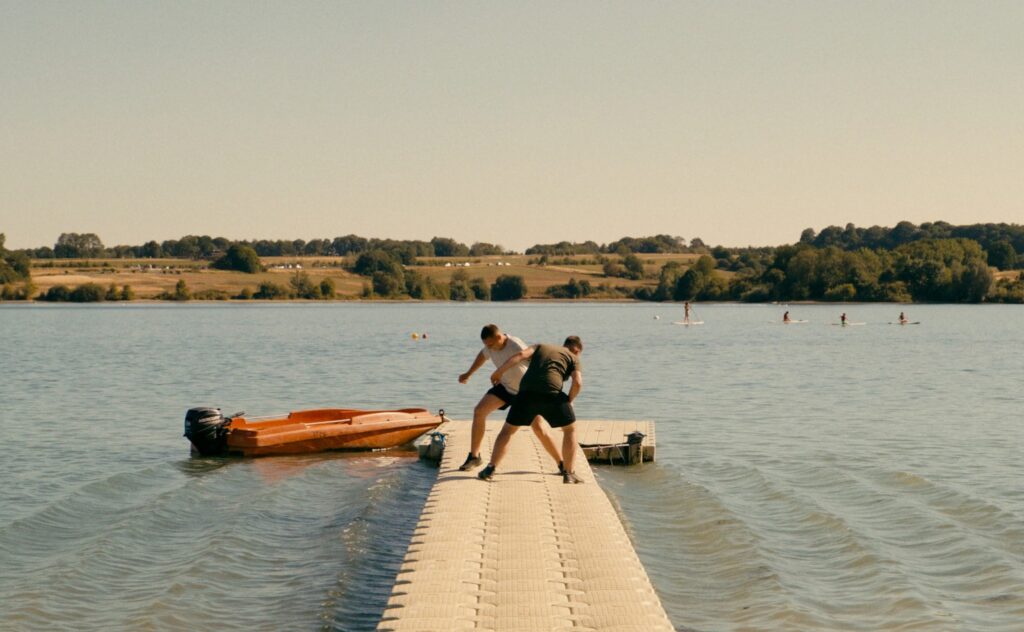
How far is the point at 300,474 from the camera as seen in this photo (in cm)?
1961

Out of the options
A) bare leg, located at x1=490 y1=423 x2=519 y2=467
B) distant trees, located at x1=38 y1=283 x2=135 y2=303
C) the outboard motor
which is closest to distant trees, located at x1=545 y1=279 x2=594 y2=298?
distant trees, located at x1=38 y1=283 x2=135 y2=303

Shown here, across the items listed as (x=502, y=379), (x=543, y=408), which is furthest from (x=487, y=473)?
(x=543, y=408)

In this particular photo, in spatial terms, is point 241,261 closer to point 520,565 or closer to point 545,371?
point 545,371

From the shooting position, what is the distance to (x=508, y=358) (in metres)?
13.7

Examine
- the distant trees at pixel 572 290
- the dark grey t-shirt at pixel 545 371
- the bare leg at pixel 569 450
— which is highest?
the distant trees at pixel 572 290

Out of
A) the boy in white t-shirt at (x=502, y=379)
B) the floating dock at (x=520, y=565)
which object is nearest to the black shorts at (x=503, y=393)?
the boy in white t-shirt at (x=502, y=379)

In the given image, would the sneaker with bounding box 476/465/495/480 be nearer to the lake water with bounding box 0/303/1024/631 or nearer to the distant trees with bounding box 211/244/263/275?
the lake water with bounding box 0/303/1024/631

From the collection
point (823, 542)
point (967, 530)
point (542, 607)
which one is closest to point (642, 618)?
point (542, 607)

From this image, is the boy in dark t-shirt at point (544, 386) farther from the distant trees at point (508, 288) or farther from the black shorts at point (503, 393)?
the distant trees at point (508, 288)

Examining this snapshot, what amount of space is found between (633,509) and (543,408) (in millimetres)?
3872

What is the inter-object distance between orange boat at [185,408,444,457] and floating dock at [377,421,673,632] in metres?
7.52

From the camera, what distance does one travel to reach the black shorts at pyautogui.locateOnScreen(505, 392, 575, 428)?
43.8ft

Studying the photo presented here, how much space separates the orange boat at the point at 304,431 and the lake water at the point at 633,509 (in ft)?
1.53

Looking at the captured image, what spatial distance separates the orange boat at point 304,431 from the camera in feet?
69.4
